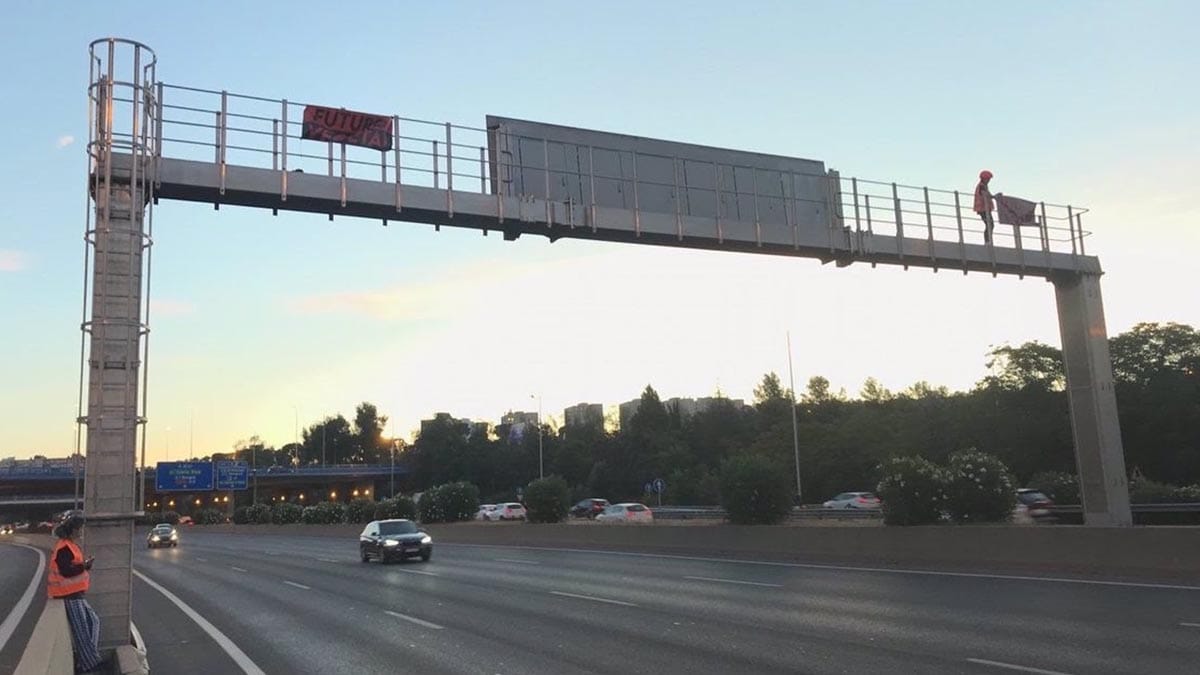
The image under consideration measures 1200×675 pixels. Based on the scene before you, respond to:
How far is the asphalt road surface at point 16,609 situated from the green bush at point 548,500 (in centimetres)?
1961

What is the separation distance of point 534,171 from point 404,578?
11425mm

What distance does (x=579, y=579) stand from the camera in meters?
21.5

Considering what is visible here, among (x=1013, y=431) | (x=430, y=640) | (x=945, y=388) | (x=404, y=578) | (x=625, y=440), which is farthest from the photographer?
(x=625, y=440)

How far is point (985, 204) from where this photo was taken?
23641 millimetres

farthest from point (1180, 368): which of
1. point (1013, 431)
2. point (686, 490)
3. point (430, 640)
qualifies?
point (430, 640)

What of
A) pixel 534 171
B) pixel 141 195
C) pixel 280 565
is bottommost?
pixel 280 565

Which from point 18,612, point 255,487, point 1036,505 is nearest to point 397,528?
point 18,612

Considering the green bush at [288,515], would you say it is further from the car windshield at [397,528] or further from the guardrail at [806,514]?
the car windshield at [397,528]

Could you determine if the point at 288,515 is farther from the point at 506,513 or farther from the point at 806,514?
the point at 806,514

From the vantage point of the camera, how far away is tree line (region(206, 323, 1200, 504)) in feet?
191

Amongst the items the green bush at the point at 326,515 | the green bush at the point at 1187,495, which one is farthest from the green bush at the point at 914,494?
the green bush at the point at 326,515

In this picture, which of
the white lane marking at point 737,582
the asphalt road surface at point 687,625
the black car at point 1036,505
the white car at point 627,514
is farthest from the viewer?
the white car at point 627,514

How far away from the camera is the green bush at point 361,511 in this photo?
203ft

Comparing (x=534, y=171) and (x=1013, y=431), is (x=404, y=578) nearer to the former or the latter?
(x=534, y=171)
